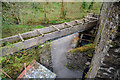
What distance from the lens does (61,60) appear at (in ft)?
21.8

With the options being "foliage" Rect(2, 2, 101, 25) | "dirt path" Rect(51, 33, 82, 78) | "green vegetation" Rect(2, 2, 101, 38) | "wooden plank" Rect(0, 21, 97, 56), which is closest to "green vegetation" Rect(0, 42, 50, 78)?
"wooden plank" Rect(0, 21, 97, 56)

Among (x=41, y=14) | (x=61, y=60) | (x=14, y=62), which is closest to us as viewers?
(x=14, y=62)

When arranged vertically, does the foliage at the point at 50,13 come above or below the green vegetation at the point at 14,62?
above

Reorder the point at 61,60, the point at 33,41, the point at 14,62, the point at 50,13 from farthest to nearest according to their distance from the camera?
the point at 50,13, the point at 61,60, the point at 33,41, the point at 14,62

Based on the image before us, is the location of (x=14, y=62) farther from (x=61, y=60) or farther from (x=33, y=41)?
(x=61, y=60)

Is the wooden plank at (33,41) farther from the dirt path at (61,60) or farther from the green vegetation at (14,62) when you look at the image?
the dirt path at (61,60)

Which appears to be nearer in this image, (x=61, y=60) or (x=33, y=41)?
(x=33, y=41)

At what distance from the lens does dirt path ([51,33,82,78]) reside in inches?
220

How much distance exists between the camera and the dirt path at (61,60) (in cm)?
558

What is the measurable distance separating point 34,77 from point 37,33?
2.82 meters

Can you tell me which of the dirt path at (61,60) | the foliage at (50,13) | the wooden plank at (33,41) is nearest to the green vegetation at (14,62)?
the wooden plank at (33,41)

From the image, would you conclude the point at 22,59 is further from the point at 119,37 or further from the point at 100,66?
the point at 119,37

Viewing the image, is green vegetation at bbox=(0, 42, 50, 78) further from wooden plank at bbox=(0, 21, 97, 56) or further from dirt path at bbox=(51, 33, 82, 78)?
dirt path at bbox=(51, 33, 82, 78)

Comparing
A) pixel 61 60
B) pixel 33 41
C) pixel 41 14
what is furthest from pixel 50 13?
pixel 33 41
